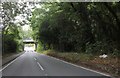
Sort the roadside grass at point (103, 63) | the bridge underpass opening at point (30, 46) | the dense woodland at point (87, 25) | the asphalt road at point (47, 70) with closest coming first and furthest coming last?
the asphalt road at point (47, 70) < the roadside grass at point (103, 63) < the dense woodland at point (87, 25) < the bridge underpass opening at point (30, 46)

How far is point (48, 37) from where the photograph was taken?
207 ft

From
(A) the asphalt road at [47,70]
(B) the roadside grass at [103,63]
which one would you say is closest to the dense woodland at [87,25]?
(B) the roadside grass at [103,63]

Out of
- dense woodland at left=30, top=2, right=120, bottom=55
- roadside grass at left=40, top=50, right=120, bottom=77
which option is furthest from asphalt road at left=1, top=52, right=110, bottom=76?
dense woodland at left=30, top=2, right=120, bottom=55

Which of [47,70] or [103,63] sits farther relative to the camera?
[103,63]

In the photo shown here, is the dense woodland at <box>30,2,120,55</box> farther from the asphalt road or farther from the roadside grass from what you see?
the asphalt road

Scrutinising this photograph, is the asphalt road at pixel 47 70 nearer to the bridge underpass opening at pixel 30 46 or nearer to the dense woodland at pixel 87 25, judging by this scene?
the dense woodland at pixel 87 25

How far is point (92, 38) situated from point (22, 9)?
1118 cm

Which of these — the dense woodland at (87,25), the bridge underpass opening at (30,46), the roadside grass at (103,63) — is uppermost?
the dense woodland at (87,25)

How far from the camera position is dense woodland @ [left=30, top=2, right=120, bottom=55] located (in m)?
29.4

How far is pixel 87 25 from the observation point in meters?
37.7

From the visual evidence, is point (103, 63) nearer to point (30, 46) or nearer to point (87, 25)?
point (87, 25)

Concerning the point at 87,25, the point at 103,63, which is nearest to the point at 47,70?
the point at 103,63

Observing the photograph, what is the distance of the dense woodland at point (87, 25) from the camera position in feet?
96.5

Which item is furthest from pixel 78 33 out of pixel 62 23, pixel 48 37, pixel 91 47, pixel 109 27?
pixel 48 37
